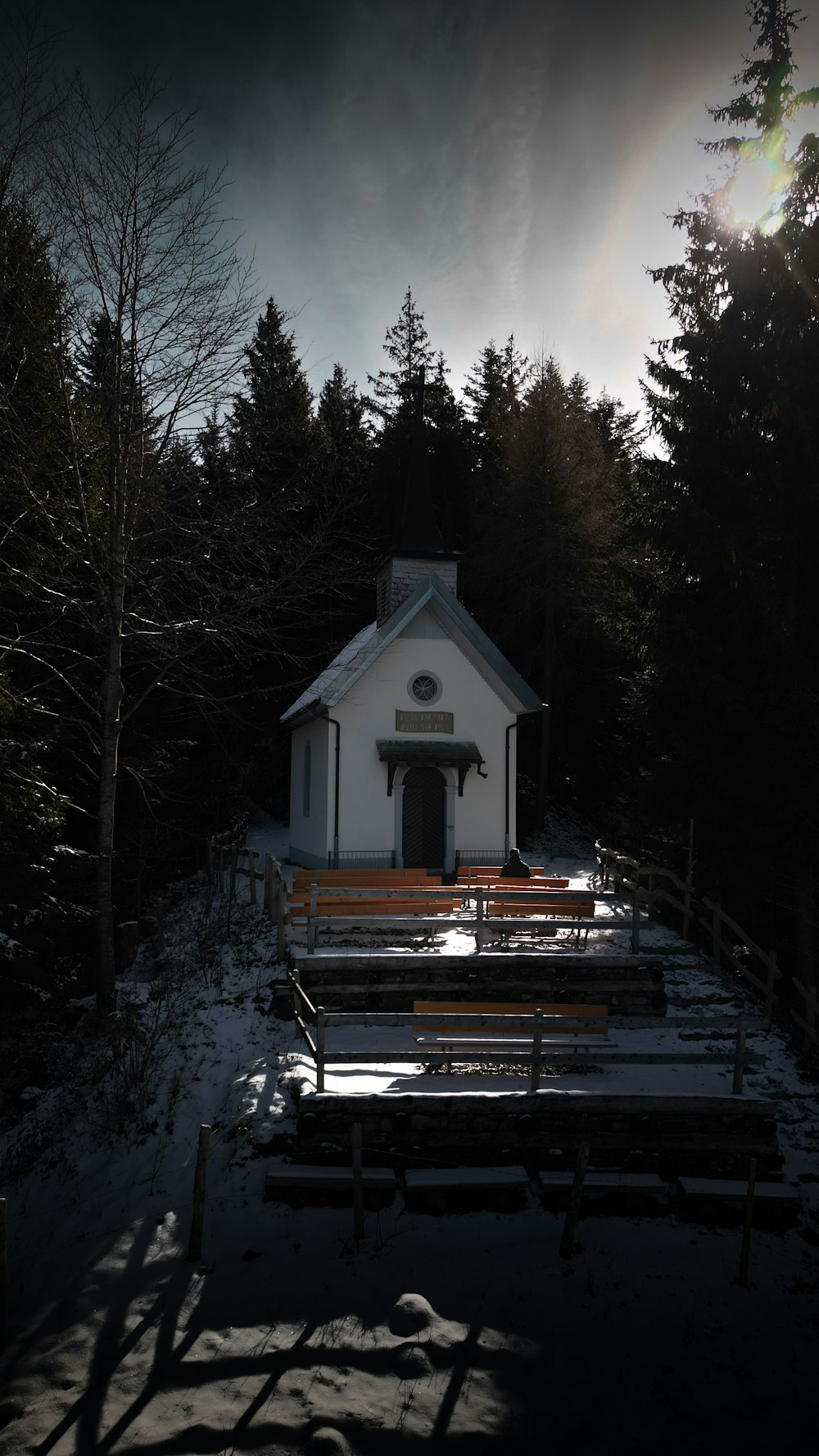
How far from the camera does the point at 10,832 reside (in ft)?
36.4

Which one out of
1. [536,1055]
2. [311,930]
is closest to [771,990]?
[536,1055]

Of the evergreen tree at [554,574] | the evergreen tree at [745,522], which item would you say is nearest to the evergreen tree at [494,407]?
the evergreen tree at [554,574]

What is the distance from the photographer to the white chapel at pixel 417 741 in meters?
20.5

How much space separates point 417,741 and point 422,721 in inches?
20.4

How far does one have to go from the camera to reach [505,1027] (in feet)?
37.0

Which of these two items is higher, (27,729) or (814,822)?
(27,729)

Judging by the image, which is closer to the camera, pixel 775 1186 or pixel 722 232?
pixel 775 1186

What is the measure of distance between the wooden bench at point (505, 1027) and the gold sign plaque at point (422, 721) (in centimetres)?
942

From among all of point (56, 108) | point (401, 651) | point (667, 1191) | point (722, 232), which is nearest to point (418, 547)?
point (401, 651)

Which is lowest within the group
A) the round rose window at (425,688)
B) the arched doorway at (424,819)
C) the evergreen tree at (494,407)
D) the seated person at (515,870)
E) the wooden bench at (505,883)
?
the wooden bench at (505,883)

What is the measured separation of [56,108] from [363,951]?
12.6 meters

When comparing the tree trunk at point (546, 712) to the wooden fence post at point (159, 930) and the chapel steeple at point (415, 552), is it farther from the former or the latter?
the wooden fence post at point (159, 930)

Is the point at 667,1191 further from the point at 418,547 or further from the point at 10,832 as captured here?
the point at 418,547

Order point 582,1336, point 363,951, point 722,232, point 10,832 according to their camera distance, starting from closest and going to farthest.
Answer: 1. point 582,1336
2. point 10,832
3. point 363,951
4. point 722,232
